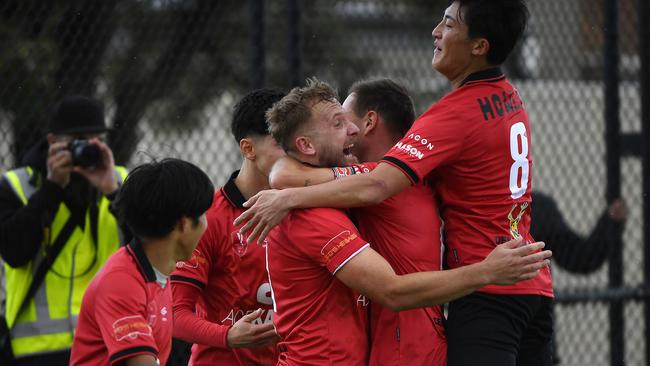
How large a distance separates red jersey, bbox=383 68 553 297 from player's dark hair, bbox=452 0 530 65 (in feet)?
0.46

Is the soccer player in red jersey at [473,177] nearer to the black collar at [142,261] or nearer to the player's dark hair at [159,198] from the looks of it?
the player's dark hair at [159,198]

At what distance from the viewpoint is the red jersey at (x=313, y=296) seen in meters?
2.93

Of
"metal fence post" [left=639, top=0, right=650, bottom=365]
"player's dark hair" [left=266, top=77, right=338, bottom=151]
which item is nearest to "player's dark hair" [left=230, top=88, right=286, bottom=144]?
"player's dark hair" [left=266, top=77, right=338, bottom=151]

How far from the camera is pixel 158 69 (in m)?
5.78

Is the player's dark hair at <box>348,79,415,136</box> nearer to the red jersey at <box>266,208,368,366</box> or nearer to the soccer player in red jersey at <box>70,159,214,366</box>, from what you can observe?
the red jersey at <box>266,208,368,366</box>

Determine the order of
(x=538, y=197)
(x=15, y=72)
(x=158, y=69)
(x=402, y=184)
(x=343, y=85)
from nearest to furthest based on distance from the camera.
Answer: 1. (x=402, y=184)
2. (x=15, y=72)
3. (x=158, y=69)
4. (x=538, y=197)
5. (x=343, y=85)

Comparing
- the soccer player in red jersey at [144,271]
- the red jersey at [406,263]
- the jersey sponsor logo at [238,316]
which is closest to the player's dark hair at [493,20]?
the red jersey at [406,263]

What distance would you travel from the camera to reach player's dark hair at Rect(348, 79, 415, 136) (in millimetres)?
3322

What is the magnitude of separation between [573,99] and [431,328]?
4091 millimetres

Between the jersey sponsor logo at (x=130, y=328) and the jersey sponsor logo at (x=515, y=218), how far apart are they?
1111 millimetres

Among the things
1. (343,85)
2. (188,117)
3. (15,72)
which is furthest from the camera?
(343,85)

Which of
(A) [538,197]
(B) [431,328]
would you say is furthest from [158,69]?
(B) [431,328]

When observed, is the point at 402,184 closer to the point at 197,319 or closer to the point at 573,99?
the point at 197,319

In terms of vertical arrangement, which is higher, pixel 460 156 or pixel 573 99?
pixel 460 156
